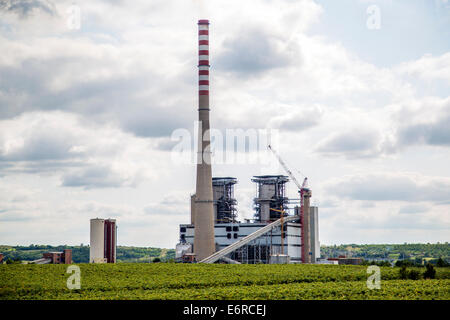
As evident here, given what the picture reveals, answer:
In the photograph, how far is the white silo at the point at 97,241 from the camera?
248ft

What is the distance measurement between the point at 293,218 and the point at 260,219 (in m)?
6.14

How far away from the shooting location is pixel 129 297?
29.5 metres

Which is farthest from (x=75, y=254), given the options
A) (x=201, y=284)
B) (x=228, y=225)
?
(x=201, y=284)

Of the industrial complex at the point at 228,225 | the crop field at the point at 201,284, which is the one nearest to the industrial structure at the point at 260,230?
the industrial complex at the point at 228,225

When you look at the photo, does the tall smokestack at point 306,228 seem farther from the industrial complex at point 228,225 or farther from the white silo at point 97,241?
the white silo at point 97,241

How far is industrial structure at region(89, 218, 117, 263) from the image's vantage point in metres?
75.7

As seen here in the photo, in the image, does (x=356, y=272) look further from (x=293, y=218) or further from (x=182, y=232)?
(x=182, y=232)

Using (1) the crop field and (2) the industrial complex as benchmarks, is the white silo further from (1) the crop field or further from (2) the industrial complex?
(1) the crop field

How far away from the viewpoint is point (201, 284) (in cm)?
3944

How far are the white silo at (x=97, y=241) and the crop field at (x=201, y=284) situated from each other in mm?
25405

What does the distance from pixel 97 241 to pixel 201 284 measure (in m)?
39.1

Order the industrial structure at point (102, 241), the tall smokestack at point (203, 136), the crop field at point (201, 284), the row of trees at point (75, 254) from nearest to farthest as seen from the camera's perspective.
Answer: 1. the crop field at point (201, 284)
2. the tall smokestack at point (203, 136)
3. the industrial structure at point (102, 241)
4. the row of trees at point (75, 254)

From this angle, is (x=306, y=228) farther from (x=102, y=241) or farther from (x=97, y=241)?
(x=97, y=241)
